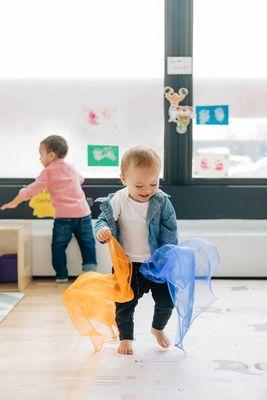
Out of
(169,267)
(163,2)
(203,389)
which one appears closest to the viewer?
(203,389)

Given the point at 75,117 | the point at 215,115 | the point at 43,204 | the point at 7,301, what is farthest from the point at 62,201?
the point at 215,115

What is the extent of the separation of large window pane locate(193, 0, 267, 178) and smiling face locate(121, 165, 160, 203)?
5.23 feet

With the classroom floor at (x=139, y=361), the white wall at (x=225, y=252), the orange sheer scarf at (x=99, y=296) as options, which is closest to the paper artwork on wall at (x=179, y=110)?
the white wall at (x=225, y=252)

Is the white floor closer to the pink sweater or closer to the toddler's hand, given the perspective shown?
the toddler's hand

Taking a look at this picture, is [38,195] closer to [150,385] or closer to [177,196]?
[177,196]

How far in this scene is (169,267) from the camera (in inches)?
96.3

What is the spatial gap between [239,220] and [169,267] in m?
1.70

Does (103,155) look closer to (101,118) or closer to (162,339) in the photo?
(101,118)

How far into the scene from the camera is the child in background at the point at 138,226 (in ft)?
8.29

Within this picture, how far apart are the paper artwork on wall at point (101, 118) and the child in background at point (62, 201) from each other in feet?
1.06

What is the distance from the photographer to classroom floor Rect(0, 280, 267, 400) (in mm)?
2193

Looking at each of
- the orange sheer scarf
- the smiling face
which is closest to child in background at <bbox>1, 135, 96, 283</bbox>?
the orange sheer scarf

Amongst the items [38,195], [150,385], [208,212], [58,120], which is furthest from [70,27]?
[150,385]

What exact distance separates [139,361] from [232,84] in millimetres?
2160
